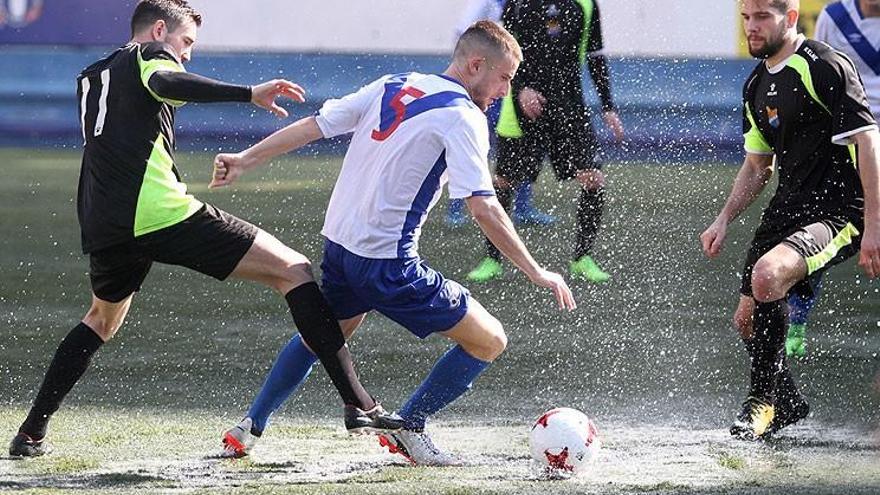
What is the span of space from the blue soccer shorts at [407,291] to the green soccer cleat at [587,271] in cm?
433

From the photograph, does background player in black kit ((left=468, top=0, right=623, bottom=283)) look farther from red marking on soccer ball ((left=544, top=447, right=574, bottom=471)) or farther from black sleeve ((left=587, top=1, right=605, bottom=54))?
red marking on soccer ball ((left=544, top=447, right=574, bottom=471))

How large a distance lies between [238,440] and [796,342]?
10.1 feet

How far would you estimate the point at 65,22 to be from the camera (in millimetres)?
17891

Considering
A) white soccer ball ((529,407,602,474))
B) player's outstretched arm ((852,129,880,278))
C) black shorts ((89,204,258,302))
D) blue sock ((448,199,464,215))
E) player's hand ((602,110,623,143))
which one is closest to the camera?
white soccer ball ((529,407,602,474))

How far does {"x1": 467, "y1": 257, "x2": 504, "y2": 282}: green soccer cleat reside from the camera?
9.88m

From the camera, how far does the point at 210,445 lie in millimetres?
5973

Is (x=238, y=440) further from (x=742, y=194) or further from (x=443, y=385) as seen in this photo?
(x=742, y=194)

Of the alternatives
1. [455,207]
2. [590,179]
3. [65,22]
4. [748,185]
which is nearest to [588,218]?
[590,179]

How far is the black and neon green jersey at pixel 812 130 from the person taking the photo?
602cm

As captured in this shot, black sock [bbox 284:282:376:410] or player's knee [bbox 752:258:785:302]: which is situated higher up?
player's knee [bbox 752:258:785:302]

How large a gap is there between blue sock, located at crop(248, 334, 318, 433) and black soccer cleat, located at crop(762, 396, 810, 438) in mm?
1743

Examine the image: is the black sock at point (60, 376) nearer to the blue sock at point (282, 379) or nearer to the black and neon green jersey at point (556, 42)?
the blue sock at point (282, 379)

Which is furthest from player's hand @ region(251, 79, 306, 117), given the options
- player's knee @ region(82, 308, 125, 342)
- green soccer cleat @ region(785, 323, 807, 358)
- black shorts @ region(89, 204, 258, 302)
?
green soccer cleat @ region(785, 323, 807, 358)

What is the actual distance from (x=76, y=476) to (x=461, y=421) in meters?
1.60
